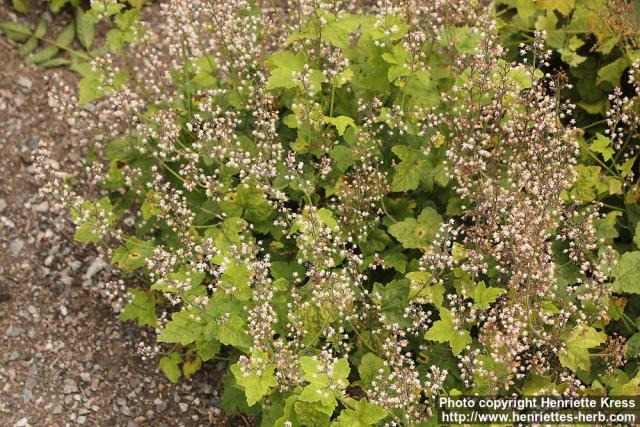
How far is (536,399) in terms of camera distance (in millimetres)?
4824

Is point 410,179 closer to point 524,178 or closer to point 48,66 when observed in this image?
point 524,178

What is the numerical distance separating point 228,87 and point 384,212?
1758 millimetres

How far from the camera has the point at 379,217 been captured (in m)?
5.93

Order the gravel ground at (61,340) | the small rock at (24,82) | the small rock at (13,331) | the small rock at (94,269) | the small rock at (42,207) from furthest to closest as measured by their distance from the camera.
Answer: the small rock at (24,82) → the small rock at (42,207) → the small rock at (94,269) → the small rock at (13,331) → the gravel ground at (61,340)

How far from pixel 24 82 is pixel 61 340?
281 cm

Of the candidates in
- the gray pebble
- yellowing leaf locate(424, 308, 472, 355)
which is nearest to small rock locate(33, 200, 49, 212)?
the gray pebble

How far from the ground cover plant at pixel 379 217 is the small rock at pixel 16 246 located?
93 centimetres

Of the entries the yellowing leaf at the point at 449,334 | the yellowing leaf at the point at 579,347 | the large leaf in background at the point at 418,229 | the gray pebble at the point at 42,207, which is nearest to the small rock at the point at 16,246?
the gray pebble at the point at 42,207

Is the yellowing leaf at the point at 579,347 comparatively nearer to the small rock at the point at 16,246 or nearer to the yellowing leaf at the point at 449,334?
the yellowing leaf at the point at 449,334

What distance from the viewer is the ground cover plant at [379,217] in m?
4.83

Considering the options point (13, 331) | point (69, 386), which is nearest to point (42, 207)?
point (13, 331)

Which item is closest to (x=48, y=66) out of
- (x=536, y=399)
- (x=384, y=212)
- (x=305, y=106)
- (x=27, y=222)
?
(x=27, y=222)

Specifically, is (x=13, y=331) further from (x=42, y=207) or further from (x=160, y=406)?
(x=160, y=406)

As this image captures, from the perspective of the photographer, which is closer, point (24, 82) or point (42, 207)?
point (42, 207)
